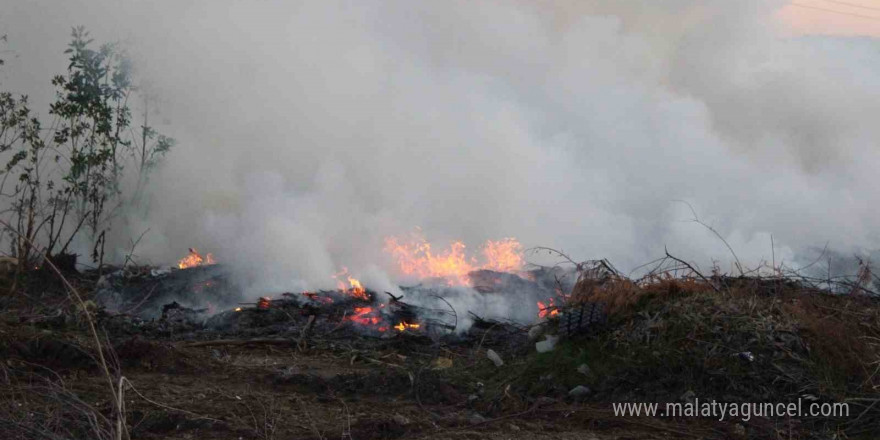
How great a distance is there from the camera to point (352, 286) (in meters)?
10.2

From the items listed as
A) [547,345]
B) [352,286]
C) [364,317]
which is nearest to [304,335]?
[364,317]

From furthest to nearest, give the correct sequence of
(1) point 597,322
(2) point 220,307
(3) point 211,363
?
(2) point 220,307 → (3) point 211,363 → (1) point 597,322

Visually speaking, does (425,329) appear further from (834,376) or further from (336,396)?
(834,376)

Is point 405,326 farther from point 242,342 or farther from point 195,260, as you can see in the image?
point 195,260

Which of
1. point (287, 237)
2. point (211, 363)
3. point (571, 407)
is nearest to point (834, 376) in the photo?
point (571, 407)

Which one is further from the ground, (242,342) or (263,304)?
(263,304)

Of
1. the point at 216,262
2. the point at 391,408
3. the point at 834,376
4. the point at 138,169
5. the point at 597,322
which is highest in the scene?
the point at 138,169

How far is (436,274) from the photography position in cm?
1155

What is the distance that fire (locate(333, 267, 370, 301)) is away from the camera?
31.7ft

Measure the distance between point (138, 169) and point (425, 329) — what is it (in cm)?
825

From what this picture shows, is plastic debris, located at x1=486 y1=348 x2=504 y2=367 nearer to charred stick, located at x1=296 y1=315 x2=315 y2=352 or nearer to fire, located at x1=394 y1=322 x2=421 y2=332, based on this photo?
fire, located at x1=394 y1=322 x2=421 y2=332

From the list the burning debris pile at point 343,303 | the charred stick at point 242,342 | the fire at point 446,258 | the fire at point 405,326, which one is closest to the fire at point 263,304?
the burning debris pile at point 343,303

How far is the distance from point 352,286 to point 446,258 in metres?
2.36

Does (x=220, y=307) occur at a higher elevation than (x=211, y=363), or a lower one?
higher
